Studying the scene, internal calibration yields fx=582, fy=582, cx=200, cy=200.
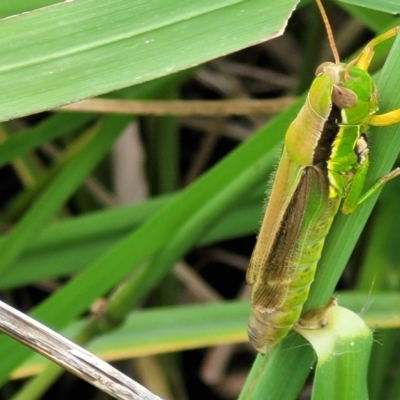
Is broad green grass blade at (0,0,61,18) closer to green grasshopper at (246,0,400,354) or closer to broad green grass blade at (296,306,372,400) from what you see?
green grasshopper at (246,0,400,354)

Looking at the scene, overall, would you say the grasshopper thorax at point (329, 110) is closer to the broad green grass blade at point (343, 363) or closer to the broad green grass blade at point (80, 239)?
the broad green grass blade at point (343, 363)

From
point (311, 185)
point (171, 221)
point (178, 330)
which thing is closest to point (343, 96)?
point (311, 185)

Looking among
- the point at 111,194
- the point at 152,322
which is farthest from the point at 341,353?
the point at 111,194

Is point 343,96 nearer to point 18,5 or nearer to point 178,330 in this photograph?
point 18,5

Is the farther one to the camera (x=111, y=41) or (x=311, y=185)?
(x=311, y=185)

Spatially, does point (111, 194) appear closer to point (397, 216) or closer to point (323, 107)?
point (397, 216)

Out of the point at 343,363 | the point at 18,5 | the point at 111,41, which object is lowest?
the point at 343,363
